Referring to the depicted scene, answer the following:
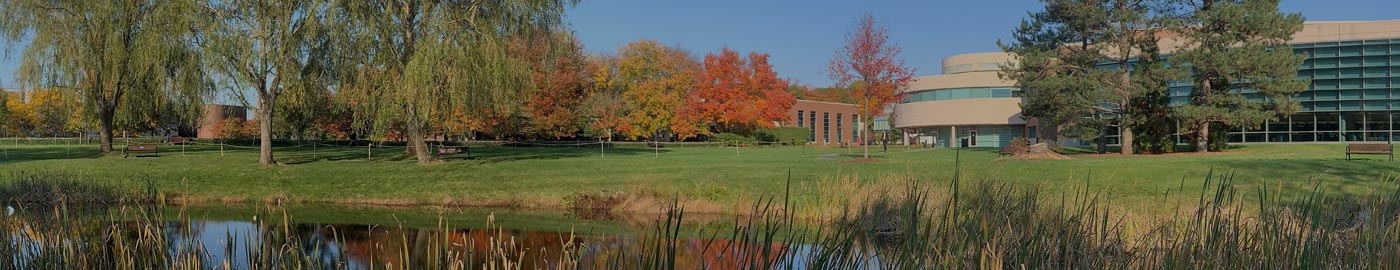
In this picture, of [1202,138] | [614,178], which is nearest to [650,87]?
[1202,138]

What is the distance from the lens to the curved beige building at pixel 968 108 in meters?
55.8

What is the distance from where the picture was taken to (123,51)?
76.3 feet

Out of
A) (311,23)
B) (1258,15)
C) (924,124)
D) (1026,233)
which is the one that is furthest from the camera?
(924,124)

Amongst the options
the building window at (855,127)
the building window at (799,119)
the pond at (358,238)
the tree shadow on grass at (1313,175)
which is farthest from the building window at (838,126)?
the pond at (358,238)

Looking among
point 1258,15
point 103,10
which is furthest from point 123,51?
point 1258,15

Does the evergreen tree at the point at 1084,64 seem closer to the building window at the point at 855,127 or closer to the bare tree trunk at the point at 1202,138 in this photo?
the bare tree trunk at the point at 1202,138

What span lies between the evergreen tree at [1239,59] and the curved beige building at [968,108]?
2368cm

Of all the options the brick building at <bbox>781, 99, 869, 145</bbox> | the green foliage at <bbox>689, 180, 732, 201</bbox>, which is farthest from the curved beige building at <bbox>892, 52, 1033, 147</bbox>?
the green foliage at <bbox>689, 180, 732, 201</bbox>

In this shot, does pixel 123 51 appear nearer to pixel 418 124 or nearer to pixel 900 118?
pixel 418 124

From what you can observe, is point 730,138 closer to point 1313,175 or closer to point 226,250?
point 1313,175

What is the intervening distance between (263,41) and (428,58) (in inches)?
158

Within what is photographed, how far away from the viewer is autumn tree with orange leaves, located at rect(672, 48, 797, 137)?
48.0m

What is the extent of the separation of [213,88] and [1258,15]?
29824mm

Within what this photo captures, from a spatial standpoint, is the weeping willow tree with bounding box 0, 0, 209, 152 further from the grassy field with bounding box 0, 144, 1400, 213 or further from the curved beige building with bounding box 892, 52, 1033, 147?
the curved beige building with bounding box 892, 52, 1033, 147
